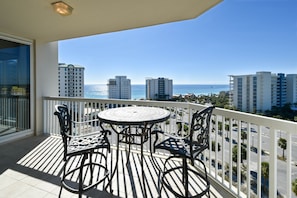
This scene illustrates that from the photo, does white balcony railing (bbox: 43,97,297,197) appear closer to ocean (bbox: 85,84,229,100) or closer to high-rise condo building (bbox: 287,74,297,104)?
ocean (bbox: 85,84,229,100)

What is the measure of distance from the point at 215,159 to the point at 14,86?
14.9 ft

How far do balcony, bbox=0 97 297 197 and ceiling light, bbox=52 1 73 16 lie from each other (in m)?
1.79

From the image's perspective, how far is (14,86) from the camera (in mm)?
4074

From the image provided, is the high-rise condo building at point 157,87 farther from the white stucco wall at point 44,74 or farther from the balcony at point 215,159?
the balcony at point 215,159

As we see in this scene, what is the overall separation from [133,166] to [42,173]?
4.36 ft

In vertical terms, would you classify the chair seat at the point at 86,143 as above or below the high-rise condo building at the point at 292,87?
below

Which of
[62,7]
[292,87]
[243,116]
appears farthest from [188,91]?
[62,7]

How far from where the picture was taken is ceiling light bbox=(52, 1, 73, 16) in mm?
2559

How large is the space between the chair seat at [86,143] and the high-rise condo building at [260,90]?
436cm

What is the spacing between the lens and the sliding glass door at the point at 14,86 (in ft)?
12.7

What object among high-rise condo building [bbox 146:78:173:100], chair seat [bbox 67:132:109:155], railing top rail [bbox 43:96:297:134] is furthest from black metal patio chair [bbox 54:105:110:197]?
high-rise condo building [bbox 146:78:173:100]

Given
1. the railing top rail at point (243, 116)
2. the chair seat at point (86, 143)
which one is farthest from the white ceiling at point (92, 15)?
the chair seat at point (86, 143)

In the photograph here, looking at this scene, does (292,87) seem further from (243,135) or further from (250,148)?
(250,148)

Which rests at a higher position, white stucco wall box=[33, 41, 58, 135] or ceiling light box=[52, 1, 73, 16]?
ceiling light box=[52, 1, 73, 16]
